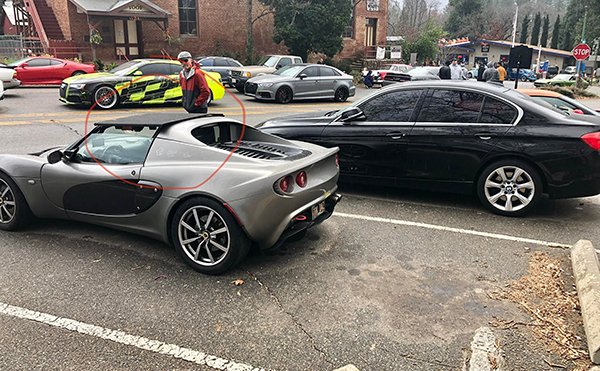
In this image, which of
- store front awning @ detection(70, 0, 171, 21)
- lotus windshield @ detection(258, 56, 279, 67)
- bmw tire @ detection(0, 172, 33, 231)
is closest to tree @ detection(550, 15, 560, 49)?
lotus windshield @ detection(258, 56, 279, 67)

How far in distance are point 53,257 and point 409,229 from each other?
3588mm

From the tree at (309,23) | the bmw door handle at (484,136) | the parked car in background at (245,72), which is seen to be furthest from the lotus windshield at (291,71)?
the bmw door handle at (484,136)

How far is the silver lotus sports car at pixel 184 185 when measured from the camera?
159 inches

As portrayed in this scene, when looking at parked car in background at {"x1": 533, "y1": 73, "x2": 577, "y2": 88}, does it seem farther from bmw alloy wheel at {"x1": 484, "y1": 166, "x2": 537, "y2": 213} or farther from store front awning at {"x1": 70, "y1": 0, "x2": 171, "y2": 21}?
bmw alloy wheel at {"x1": 484, "y1": 166, "x2": 537, "y2": 213}

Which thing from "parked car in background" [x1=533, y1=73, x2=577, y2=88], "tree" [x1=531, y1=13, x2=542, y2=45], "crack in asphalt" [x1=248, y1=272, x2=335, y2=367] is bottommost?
"parked car in background" [x1=533, y1=73, x2=577, y2=88]

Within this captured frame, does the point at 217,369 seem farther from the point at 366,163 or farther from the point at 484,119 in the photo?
the point at 484,119

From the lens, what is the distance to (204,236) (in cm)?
416

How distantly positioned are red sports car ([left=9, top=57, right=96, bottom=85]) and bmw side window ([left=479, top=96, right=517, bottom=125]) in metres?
18.5

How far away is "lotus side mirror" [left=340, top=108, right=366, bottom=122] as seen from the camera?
6.53m

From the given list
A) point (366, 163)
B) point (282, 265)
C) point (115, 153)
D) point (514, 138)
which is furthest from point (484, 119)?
point (115, 153)

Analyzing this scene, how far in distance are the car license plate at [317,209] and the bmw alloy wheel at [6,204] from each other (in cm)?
302

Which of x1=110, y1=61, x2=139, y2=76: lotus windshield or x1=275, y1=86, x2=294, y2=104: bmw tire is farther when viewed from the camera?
x1=275, y1=86, x2=294, y2=104: bmw tire

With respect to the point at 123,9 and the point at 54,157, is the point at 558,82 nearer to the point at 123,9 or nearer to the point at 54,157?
the point at 123,9

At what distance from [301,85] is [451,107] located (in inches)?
502
